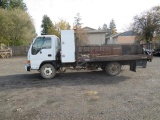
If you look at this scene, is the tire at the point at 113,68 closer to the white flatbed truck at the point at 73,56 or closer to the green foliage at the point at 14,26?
the white flatbed truck at the point at 73,56

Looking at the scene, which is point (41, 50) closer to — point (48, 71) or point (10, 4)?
point (48, 71)

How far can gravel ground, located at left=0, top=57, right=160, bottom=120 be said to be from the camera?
499cm

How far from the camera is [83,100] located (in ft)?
20.5

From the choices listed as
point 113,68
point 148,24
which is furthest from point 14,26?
point 113,68

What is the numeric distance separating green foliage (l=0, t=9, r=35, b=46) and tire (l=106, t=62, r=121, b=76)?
2663cm

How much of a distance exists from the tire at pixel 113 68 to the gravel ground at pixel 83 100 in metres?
1.35

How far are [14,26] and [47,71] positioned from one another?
2569 centimetres

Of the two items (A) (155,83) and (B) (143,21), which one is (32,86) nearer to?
(A) (155,83)

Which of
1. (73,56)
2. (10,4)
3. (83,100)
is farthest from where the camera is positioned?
(10,4)

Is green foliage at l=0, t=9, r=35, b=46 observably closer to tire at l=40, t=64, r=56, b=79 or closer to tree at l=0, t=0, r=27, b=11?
tree at l=0, t=0, r=27, b=11

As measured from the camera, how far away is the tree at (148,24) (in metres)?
30.9

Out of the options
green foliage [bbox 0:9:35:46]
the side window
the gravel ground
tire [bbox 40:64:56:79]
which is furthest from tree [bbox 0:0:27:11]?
the gravel ground

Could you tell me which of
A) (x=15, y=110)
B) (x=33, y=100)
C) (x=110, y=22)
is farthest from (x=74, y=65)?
(x=110, y=22)

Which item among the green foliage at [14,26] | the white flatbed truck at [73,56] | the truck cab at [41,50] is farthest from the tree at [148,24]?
the truck cab at [41,50]
